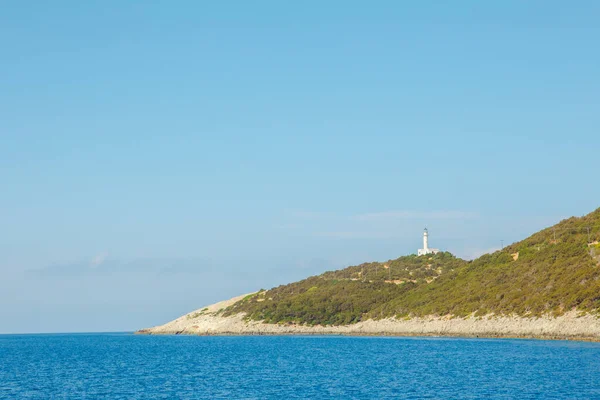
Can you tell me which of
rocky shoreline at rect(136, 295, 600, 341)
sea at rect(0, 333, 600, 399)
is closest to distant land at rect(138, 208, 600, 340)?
rocky shoreline at rect(136, 295, 600, 341)

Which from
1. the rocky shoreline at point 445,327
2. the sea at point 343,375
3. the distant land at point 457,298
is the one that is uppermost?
the distant land at point 457,298

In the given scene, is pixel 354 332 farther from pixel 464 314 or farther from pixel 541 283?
pixel 541 283

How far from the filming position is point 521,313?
355 ft

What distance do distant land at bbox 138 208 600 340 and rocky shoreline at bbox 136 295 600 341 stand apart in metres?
0.18

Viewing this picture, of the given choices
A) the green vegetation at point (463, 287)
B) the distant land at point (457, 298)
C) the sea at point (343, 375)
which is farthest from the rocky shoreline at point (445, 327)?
the sea at point (343, 375)

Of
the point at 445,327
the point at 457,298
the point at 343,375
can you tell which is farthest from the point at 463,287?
the point at 343,375

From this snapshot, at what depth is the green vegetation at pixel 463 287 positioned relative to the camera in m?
108

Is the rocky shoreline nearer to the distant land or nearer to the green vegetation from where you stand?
the distant land

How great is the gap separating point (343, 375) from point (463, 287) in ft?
246

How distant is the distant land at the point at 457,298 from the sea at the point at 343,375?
9.46m

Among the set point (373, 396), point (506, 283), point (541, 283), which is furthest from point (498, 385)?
point (506, 283)

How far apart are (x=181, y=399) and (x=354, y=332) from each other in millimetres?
98094

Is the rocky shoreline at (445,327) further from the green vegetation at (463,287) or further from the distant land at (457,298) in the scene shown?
the green vegetation at (463,287)

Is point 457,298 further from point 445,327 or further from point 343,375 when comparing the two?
point 343,375
